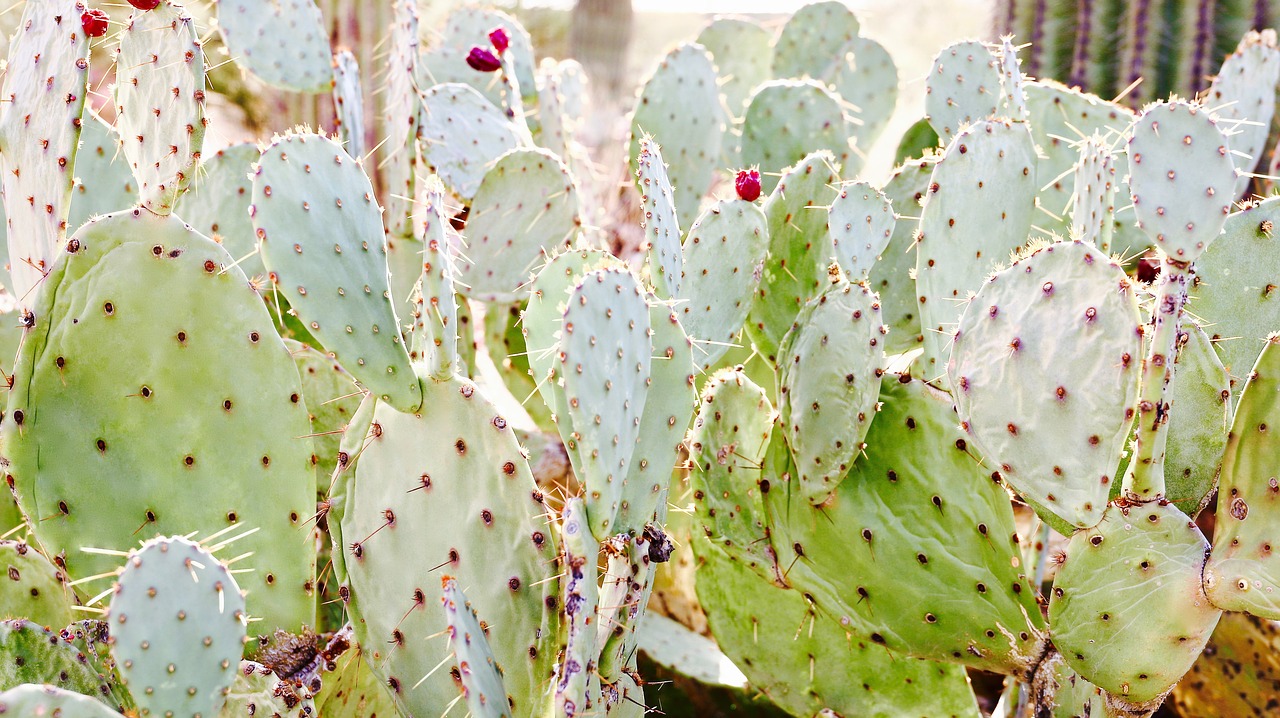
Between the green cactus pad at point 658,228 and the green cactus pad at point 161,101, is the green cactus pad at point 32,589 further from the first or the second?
the green cactus pad at point 658,228

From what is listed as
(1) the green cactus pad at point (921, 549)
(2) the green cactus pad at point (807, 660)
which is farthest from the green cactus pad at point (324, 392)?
(1) the green cactus pad at point (921, 549)

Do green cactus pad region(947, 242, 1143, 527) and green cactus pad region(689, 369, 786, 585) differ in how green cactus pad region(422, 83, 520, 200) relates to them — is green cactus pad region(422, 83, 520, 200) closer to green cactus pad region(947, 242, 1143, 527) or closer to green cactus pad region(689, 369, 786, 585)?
green cactus pad region(689, 369, 786, 585)

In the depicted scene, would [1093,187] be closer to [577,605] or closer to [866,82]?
[577,605]

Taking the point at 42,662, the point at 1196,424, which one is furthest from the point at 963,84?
the point at 42,662

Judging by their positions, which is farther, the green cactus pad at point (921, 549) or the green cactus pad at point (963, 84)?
the green cactus pad at point (963, 84)

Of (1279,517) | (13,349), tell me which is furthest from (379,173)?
(1279,517)

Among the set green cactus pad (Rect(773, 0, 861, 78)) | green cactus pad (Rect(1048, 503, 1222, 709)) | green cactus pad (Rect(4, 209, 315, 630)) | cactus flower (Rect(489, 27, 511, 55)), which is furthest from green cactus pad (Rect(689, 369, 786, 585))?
green cactus pad (Rect(773, 0, 861, 78))

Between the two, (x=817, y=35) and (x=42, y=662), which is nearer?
(x=42, y=662)
